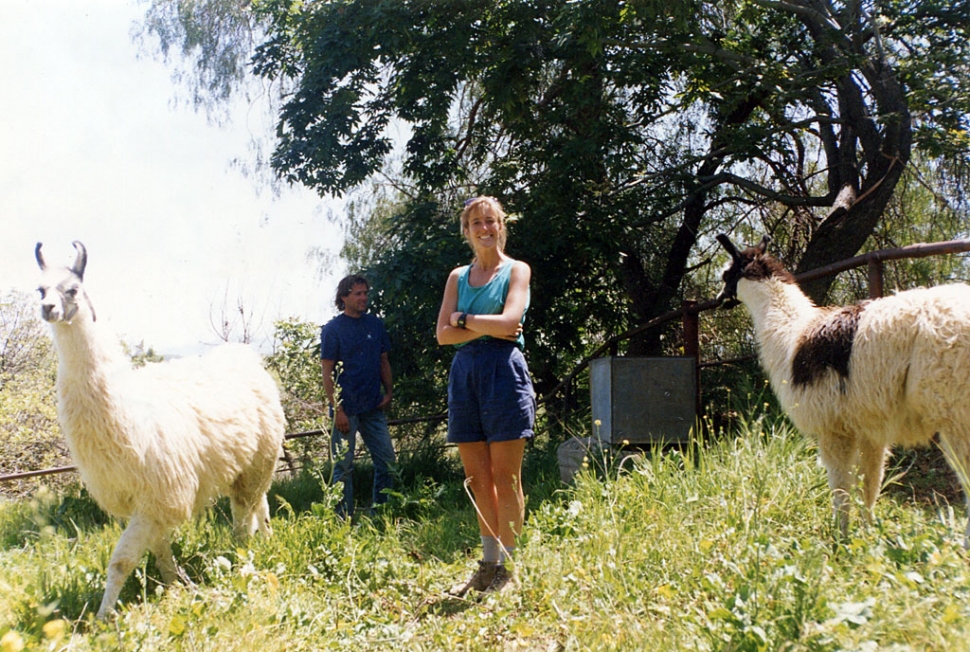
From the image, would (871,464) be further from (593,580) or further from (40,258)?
(40,258)

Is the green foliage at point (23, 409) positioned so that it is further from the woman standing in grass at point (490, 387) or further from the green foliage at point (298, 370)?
the woman standing in grass at point (490, 387)

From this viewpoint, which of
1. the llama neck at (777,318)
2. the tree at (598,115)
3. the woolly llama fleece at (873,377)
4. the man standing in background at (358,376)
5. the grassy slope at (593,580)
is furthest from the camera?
the tree at (598,115)

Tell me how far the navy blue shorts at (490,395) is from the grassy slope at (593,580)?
0.61m

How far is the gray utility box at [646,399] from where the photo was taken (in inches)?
246

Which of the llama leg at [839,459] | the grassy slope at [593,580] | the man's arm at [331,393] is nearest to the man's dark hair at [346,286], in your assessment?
the man's arm at [331,393]

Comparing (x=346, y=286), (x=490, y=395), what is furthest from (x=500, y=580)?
(x=346, y=286)

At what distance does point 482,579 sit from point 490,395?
0.98 m

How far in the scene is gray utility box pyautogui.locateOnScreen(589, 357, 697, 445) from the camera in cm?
625

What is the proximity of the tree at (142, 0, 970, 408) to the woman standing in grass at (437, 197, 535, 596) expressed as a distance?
336 centimetres

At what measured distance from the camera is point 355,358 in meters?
6.55

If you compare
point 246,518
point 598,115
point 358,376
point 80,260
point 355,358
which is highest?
point 598,115

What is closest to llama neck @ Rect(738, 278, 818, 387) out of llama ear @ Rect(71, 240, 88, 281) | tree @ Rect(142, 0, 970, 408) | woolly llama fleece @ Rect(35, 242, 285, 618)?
tree @ Rect(142, 0, 970, 408)

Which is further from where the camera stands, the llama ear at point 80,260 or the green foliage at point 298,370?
the green foliage at point 298,370

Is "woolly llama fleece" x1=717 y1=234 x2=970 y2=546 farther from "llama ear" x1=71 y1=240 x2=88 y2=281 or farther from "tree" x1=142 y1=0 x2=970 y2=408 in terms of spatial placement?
"llama ear" x1=71 y1=240 x2=88 y2=281
